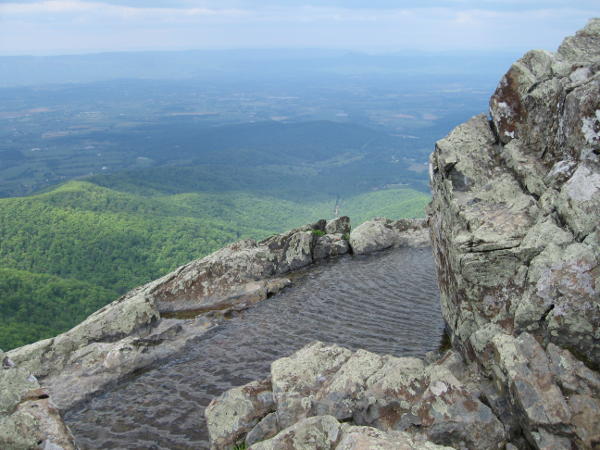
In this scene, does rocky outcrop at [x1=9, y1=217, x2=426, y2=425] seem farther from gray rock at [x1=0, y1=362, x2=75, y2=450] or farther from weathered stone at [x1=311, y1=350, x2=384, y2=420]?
weathered stone at [x1=311, y1=350, x2=384, y2=420]

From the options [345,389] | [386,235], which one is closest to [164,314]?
[345,389]

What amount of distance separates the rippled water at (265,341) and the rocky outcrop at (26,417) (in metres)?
2.85

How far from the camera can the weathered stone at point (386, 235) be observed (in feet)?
123

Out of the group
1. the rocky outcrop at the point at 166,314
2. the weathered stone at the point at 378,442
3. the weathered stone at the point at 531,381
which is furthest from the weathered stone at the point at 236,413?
the rocky outcrop at the point at 166,314

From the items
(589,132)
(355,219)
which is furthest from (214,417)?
(355,219)

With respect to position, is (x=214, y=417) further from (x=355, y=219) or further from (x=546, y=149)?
(x=355, y=219)

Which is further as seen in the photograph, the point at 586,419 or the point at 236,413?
the point at 236,413

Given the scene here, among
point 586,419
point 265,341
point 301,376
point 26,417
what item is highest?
point 586,419

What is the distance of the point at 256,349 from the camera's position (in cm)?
2289

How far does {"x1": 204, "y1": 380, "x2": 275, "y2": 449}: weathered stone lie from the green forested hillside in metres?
39.5

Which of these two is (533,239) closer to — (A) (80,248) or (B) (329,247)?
(B) (329,247)

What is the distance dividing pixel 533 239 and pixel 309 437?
909 centimetres

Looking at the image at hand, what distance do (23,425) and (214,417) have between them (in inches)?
224

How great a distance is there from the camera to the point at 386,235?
38594 mm
